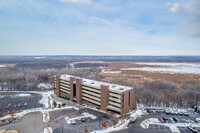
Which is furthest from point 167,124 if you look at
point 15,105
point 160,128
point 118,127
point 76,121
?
point 15,105

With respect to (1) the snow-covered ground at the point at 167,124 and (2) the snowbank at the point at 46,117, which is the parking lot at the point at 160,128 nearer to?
(1) the snow-covered ground at the point at 167,124

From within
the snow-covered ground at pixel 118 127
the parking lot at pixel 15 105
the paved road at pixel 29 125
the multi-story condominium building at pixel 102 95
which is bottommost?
the parking lot at pixel 15 105

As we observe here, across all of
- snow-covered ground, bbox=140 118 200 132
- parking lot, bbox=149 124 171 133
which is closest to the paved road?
snow-covered ground, bbox=140 118 200 132

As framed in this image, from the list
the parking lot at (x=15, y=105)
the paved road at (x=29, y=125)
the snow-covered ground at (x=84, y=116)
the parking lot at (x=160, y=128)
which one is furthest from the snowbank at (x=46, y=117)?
the parking lot at (x=160, y=128)

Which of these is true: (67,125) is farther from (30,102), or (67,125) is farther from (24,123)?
(30,102)

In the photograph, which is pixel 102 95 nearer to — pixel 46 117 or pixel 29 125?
pixel 46 117

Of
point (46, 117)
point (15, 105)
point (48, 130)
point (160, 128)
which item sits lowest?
point (15, 105)

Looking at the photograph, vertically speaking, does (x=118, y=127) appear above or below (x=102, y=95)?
below
